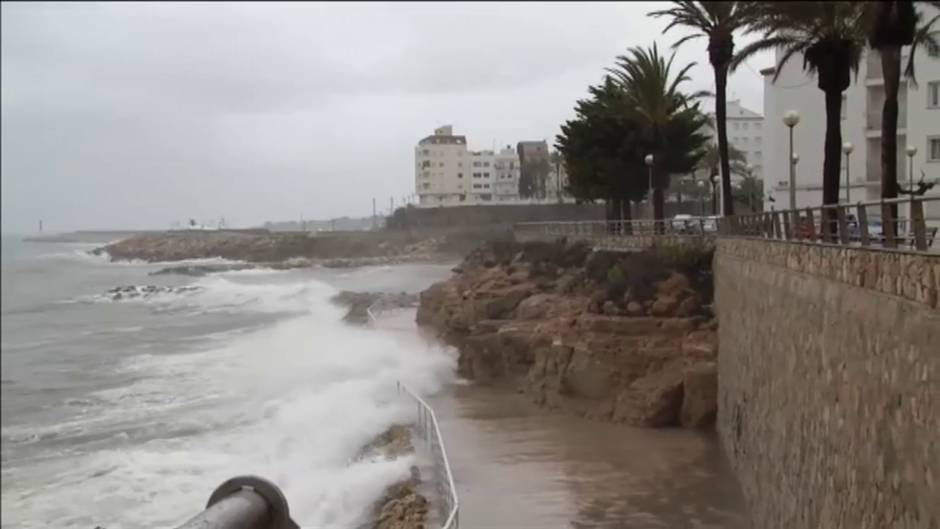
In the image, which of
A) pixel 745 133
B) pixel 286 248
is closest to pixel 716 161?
pixel 745 133

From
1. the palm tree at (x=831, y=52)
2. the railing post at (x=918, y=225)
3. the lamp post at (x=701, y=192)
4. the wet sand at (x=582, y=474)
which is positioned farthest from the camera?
the lamp post at (x=701, y=192)

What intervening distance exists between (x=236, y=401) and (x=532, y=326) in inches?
346

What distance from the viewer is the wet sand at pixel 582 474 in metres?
14.3

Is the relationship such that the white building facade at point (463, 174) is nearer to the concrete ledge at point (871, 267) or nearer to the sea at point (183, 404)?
the sea at point (183, 404)

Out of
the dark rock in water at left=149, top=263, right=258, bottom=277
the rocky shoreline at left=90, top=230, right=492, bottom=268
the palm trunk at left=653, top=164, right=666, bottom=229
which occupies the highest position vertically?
the palm trunk at left=653, top=164, right=666, bottom=229

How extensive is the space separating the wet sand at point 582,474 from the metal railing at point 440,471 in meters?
0.35

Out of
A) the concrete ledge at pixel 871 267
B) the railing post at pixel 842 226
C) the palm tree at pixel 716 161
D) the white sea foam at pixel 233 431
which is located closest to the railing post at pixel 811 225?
the concrete ledge at pixel 871 267

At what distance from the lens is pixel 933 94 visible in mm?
25016

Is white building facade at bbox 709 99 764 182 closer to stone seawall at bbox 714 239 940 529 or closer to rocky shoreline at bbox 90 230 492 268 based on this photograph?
rocky shoreline at bbox 90 230 492 268

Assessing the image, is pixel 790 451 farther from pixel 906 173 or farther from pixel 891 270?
pixel 906 173

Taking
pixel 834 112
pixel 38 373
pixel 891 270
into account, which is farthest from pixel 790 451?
pixel 38 373

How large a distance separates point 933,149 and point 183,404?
69.6 ft

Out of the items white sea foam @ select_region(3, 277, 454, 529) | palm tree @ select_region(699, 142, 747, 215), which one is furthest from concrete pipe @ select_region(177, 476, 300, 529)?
palm tree @ select_region(699, 142, 747, 215)

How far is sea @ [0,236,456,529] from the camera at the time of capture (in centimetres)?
1636
